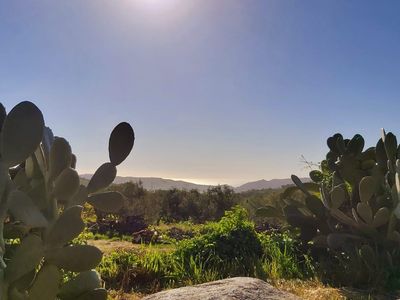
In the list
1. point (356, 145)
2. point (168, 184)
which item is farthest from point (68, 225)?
point (168, 184)

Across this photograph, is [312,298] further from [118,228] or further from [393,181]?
[118,228]

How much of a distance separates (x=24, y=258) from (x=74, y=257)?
320 millimetres

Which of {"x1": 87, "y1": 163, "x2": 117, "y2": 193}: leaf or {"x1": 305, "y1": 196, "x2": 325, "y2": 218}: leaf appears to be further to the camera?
{"x1": 305, "y1": 196, "x2": 325, "y2": 218}: leaf

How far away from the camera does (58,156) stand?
100.0 inches

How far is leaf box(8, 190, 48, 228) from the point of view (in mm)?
2035

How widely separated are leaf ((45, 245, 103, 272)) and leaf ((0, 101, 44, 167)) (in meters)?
0.52

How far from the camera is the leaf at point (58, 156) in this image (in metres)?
2.53

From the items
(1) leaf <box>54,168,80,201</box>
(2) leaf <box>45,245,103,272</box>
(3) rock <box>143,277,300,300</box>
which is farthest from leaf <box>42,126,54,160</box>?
(3) rock <box>143,277,300,300</box>

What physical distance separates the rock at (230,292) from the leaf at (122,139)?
1547 mm

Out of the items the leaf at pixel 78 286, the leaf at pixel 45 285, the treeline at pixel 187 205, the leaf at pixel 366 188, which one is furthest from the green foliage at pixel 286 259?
the treeline at pixel 187 205

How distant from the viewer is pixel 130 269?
6.11m

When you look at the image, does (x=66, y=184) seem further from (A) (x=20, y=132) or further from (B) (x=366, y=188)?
(B) (x=366, y=188)

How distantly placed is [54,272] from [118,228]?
379 inches

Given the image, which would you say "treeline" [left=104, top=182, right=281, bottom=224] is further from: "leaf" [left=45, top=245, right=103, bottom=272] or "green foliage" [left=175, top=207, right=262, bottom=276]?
"leaf" [left=45, top=245, right=103, bottom=272]
